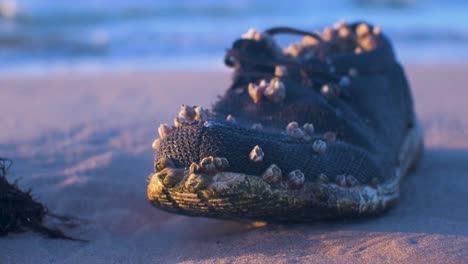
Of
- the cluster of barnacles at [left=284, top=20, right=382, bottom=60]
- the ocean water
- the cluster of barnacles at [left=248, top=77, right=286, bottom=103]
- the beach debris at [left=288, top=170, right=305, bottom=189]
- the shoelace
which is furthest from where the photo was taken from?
the ocean water

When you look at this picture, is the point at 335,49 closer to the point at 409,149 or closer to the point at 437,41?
the point at 409,149

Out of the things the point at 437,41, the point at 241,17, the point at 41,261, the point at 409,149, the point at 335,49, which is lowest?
the point at 41,261

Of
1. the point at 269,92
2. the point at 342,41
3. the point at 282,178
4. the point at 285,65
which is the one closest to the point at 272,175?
the point at 282,178

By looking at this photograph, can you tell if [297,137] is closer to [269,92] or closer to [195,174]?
[269,92]

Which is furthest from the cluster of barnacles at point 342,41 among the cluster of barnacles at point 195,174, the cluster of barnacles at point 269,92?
the cluster of barnacles at point 195,174

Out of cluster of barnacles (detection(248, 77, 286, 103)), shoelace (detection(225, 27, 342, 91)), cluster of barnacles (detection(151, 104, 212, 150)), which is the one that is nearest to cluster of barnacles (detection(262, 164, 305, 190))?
cluster of barnacles (detection(151, 104, 212, 150))

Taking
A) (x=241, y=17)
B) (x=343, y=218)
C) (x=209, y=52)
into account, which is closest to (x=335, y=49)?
(x=343, y=218)

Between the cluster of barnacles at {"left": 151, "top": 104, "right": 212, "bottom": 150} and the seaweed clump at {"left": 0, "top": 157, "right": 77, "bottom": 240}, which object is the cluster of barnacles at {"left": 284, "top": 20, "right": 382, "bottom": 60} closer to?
the cluster of barnacles at {"left": 151, "top": 104, "right": 212, "bottom": 150}
